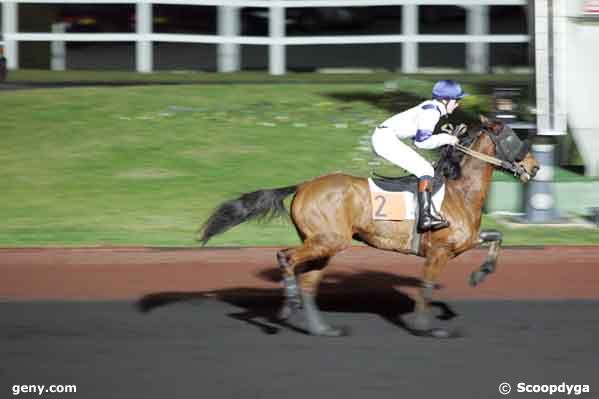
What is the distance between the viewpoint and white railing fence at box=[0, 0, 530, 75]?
22109 millimetres

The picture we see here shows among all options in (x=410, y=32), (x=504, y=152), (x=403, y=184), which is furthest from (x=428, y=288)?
(x=410, y=32)

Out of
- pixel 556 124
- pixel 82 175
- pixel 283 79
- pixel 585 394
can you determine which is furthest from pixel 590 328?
pixel 283 79

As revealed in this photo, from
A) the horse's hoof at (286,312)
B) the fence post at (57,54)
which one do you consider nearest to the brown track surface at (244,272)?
the horse's hoof at (286,312)

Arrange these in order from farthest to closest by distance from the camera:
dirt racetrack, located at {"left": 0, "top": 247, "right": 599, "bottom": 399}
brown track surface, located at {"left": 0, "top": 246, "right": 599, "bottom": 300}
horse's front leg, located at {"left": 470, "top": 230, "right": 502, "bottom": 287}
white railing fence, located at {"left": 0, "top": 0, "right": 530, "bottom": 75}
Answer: white railing fence, located at {"left": 0, "top": 0, "right": 530, "bottom": 75} → brown track surface, located at {"left": 0, "top": 246, "right": 599, "bottom": 300} → horse's front leg, located at {"left": 470, "top": 230, "right": 502, "bottom": 287} → dirt racetrack, located at {"left": 0, "top": 247, "right": 599, "bottom": 399}

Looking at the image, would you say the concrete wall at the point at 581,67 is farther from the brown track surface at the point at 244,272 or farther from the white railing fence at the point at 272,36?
the white railing fence at the point at 272,36

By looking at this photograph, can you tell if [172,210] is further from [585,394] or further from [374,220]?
[585,394]

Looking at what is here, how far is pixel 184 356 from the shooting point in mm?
8680

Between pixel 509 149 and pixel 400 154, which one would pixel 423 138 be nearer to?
pixel 400 154

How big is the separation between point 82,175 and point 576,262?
7.05 metres

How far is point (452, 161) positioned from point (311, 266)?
142 centimetres

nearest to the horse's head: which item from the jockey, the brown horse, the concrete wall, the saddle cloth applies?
the brown horse

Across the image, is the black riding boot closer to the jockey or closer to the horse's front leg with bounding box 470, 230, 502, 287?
the jockey

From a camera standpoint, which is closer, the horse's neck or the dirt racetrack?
the dirt racetrack

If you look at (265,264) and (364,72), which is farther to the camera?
(364,72)
